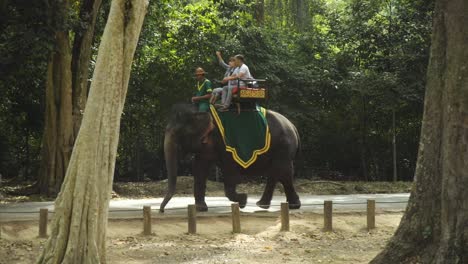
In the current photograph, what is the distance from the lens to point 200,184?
1662cm

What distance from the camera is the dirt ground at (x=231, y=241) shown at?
44.0 ft

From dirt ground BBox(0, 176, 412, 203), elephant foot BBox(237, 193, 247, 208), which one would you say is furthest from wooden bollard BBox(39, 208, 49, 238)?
dirt ground BBox(0, 176, 412, 203)

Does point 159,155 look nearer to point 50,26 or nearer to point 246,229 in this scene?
point 50,26

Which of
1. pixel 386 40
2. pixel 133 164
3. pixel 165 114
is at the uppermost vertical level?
pixel 386 40

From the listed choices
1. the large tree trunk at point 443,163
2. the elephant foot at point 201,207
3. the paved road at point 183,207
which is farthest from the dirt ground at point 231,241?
the large tree trunk at point 443,163

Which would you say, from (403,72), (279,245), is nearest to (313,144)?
(403,72)

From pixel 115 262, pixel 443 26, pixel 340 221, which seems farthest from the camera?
pixel 340 221

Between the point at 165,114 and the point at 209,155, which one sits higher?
the point at 165,114

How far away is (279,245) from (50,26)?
25.8ft

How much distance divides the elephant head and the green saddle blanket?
32 cm

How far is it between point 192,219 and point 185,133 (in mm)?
2380

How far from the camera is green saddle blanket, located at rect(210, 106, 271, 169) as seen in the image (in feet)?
55.2

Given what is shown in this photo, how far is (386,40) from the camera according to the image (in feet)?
89.9

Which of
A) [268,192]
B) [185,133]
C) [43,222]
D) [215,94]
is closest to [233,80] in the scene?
[215,94]
